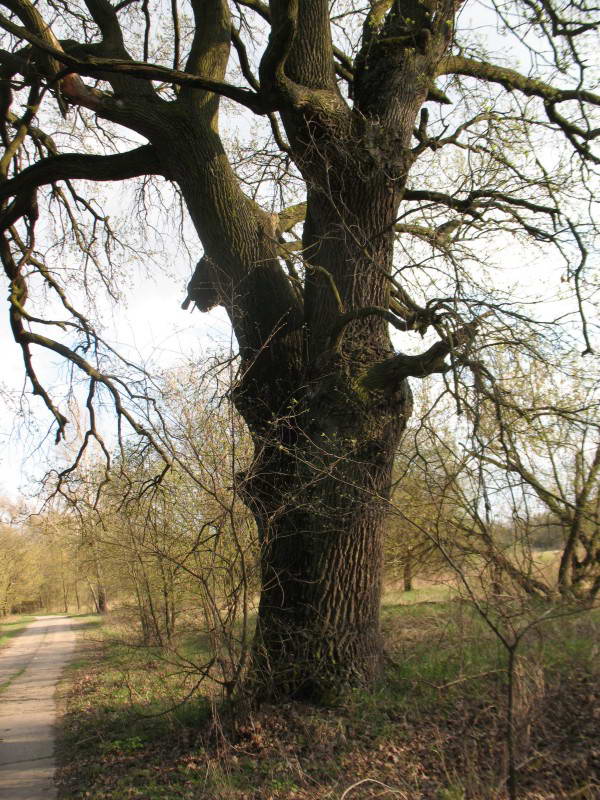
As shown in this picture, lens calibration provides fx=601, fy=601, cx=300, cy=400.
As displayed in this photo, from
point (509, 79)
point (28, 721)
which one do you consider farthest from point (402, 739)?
point (509, 79)

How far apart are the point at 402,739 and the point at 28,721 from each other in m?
6.24

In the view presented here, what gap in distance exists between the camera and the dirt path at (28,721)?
602cm

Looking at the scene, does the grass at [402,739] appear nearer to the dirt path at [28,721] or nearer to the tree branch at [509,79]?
the dirt path at [28,721]

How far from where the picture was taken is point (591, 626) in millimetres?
5281

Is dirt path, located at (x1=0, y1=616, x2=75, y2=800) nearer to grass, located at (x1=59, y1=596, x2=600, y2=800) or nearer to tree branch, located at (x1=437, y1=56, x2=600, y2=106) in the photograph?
grass, located at (x1=59, y1=596, x2=600, y2=800)

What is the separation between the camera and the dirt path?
6.02 metres

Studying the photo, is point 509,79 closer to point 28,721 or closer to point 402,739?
point 402,739

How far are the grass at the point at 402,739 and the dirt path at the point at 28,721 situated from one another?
0.29 meters

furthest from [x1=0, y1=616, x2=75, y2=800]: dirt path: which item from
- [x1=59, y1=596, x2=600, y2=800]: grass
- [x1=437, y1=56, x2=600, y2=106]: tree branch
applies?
[x1=437, y1=56, x2=600, y2=106]: tree branch

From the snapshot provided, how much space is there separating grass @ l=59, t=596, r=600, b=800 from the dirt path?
291 millimetres

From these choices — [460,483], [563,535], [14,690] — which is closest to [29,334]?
[460,483]

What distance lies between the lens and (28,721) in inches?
347

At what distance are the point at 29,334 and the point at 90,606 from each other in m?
40.1

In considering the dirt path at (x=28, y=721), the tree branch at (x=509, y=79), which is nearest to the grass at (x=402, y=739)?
the dirt path at (x=28, y=721)
